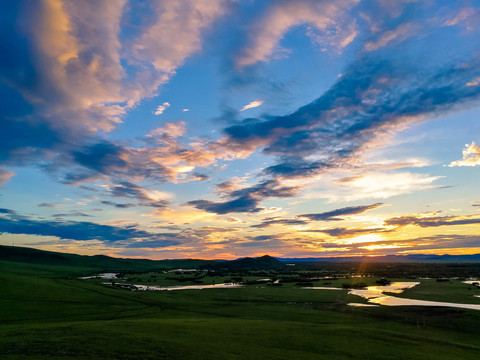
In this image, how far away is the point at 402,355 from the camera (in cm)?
3397

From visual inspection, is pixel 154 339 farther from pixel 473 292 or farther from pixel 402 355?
pixel 473 292

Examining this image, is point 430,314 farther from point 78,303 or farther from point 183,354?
point 78,303

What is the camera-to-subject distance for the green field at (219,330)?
95.3 ft

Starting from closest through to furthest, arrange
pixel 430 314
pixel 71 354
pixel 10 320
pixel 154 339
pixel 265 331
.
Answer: pixel 71 354
pixel 154 339
pixel 265 331
pixel 10 320
pixel 430 314

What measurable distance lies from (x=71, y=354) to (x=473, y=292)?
383ft

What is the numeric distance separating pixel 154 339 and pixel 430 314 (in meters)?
61.4

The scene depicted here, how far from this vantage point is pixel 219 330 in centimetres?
4094

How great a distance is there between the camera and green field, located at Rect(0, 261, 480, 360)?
29.1 m

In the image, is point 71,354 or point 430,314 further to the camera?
point 430,314

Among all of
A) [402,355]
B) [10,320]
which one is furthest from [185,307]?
[402,355]

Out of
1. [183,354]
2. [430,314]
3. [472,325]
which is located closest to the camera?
[183,354]

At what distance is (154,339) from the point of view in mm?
32375

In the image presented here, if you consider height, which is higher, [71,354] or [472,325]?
[71,354]

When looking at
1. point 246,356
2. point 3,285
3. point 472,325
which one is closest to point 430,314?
point 472,325
